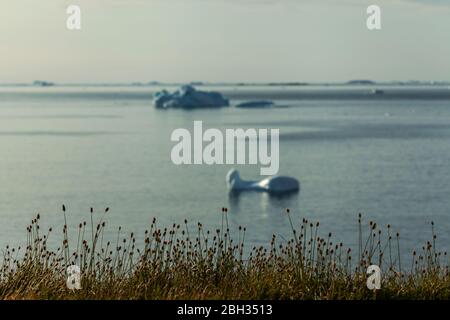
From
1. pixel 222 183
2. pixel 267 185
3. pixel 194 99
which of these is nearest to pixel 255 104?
pixel 194 99

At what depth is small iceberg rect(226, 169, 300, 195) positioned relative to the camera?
130ft

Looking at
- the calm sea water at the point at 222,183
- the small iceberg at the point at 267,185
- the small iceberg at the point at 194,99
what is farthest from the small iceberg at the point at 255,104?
the small iceberg at the point at 267,185

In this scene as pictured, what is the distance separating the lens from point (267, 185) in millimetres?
39812

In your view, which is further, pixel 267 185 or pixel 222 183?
pixel 222 183

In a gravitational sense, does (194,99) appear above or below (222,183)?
above

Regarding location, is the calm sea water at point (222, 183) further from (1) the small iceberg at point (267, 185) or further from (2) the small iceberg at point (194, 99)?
(2) the small iceberg at point (194, 99)

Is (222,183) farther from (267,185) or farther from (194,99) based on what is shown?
(194,99)

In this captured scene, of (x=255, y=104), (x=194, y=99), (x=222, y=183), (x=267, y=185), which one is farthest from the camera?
(x=255, y=104)

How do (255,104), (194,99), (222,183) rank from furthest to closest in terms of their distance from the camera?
1. (255,104)
2. (194,99)
3. (222,183)

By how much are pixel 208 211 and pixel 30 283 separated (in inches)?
1076

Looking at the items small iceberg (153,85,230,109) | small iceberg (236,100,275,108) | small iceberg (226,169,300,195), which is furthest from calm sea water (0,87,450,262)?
small iceberg (236,100,275,108)

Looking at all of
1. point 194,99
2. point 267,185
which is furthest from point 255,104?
point 267,185

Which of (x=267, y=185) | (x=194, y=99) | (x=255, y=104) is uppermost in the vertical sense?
(x=255, y=104)

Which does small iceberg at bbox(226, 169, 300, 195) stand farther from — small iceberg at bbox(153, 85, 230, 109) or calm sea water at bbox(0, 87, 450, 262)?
small iceberg at bbox(153, 85, 230, 109)
